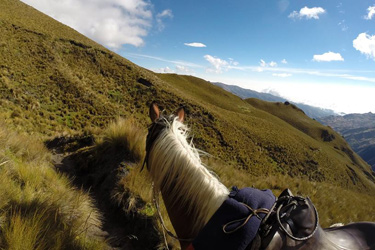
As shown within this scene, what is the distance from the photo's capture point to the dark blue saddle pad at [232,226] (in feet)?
5.74

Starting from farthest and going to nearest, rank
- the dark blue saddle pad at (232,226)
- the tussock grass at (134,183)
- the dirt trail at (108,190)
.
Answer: the tussock grass at (134,183) → the dirt trail at (108,190) → the dark blue saddle pad at (232,226)

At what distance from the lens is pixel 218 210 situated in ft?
6.44

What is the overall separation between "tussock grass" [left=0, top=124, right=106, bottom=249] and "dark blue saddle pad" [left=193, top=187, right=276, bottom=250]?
165 centimetres

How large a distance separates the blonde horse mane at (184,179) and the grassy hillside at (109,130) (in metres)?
1.74

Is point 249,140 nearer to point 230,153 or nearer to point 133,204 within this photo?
point 230,153

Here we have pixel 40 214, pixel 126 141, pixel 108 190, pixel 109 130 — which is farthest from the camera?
pixel 109 130

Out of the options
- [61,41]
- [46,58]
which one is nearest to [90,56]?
[61,41]

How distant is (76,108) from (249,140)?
2514 cm

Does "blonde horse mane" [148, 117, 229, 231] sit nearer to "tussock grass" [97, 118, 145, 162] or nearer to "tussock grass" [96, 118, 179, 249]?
"tussock grass" [96, 118, 179, 249]

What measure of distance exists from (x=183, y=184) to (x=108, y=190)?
342cm

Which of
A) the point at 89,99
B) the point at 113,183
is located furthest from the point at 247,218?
the point at 89,99

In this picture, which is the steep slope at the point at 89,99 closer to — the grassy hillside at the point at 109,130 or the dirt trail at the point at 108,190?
the grassy hillside at the point at 109,130

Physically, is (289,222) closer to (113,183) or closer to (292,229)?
(292,229)

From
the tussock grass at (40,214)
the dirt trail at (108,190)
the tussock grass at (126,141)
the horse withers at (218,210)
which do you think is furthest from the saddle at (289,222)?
the tussock grass at (126,141)
